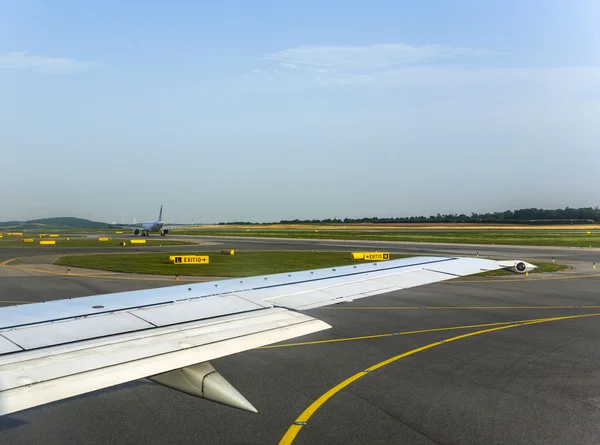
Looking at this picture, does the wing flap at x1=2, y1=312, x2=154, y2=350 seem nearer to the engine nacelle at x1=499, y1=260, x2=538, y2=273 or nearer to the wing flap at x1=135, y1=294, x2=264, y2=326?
the wing flap at x1=135, y1=294, x2=264, y2=326

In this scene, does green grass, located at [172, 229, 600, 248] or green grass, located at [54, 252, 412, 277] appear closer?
green grass, located at [54, 252, 412, 277]

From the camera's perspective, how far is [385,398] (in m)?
10.3

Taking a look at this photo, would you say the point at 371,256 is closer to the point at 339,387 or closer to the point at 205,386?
the point at 339,387

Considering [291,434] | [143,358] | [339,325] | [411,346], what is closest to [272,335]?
[143,358]

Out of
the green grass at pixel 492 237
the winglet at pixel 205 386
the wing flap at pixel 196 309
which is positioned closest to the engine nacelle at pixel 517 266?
the wing flap at pixel 196 309

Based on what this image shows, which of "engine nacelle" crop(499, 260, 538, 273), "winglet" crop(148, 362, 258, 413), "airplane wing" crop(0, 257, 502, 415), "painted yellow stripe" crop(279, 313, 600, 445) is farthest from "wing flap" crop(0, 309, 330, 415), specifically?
"engine nacelle" crop(499, 260, 538, 273)

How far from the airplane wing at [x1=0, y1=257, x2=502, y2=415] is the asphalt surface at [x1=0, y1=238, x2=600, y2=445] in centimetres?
240

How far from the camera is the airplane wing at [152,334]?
15.2 feet

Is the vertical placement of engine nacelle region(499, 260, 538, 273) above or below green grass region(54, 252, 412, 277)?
above

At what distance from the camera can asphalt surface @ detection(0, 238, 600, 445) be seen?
8.52 metres

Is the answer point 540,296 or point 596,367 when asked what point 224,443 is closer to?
point 596,367

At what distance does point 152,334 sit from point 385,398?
6013 mm

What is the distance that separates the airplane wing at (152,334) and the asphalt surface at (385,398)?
7.86ft

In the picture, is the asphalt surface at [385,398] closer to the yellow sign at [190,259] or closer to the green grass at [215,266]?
the green grass at [215,266]
